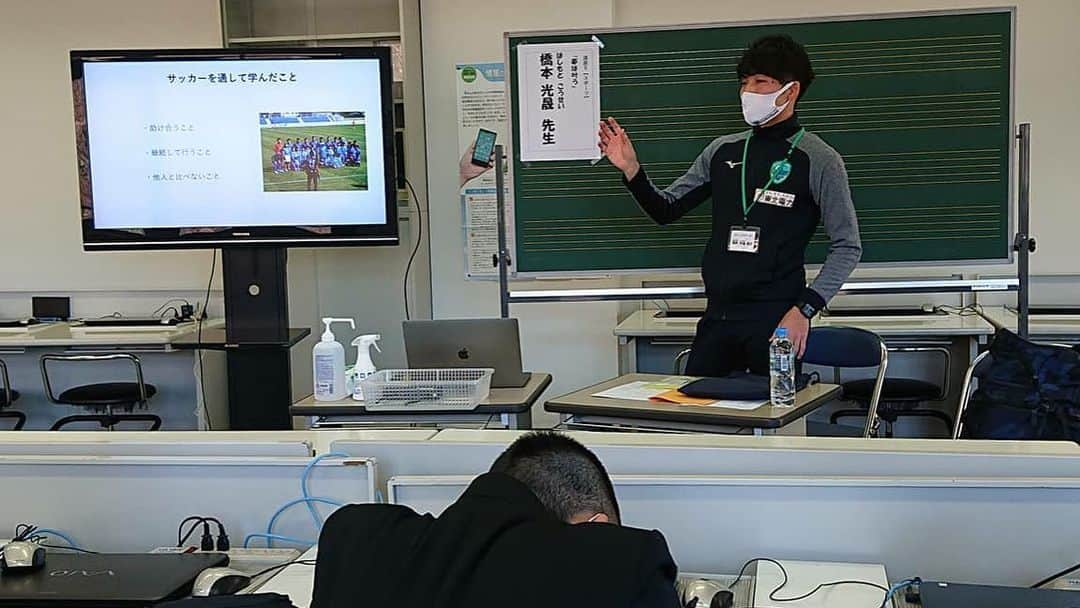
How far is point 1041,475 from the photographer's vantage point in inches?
65.5

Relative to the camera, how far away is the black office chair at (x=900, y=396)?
4191 millimetres

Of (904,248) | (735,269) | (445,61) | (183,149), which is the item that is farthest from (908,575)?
(445,61)

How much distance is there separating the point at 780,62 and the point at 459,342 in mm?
1304

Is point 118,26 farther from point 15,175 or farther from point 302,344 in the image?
point 302,344

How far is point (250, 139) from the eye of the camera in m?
3.97

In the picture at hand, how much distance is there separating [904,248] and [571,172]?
127 centimetres

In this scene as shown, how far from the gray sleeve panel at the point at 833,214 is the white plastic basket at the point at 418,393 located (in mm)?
1102

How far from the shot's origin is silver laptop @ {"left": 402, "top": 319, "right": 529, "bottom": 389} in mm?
3131

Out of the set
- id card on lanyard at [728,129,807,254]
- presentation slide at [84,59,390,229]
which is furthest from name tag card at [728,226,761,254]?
presentation slide at [84,59,390,229]

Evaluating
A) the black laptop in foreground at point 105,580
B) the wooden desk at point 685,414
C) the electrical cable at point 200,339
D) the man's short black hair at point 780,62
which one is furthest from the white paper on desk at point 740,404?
the electrical cable at point 200,339

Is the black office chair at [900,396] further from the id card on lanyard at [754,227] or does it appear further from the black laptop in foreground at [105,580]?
the black laptop in foreground at [105,580]

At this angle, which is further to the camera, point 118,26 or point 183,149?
point 118,26

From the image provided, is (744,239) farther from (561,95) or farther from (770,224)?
(561,95)

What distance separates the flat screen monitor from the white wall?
1.01m
